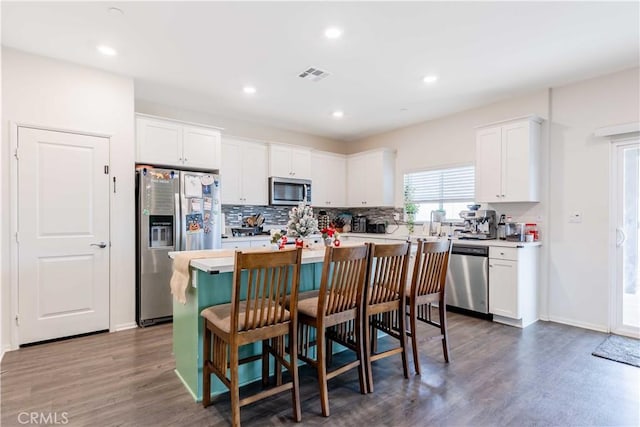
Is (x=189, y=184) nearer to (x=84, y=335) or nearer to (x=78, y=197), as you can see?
(x=78, y=197)

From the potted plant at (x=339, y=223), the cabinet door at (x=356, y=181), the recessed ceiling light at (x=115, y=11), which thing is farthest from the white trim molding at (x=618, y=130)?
the recessed ceiling light at (x=115, y=11)

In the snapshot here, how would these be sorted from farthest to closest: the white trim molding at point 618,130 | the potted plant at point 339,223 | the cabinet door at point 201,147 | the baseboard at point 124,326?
the potted plant at point 339,223
the cabinet door at point 201,147
the baseboard at point 124,326
the white trim molding at point 618,130

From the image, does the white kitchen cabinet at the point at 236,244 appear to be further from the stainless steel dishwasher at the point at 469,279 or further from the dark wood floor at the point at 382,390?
the stainless steel dishwasher at the point at 469,279

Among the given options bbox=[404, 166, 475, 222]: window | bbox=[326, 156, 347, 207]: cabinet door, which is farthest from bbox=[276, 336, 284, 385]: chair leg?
bbox=[326, 156, 347, 207]: cabinet door

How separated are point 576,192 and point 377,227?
293 cm

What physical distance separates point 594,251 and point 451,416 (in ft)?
9.28

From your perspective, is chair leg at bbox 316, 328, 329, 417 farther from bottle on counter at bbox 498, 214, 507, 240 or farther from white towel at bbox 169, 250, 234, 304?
bottle on counter at bbox 498, 214, 507, 240

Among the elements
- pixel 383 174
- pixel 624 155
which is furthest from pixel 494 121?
pixel 383 174

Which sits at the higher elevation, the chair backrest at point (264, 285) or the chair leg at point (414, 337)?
the chair backrest at point (264, 285)

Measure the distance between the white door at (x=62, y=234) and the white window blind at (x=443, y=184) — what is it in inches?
170

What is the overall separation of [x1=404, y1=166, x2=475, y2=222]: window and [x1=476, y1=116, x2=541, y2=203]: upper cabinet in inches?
20.2

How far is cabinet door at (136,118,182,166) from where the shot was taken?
3.90m

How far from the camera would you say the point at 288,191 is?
5.52 meters

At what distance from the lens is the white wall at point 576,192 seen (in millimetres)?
3568
